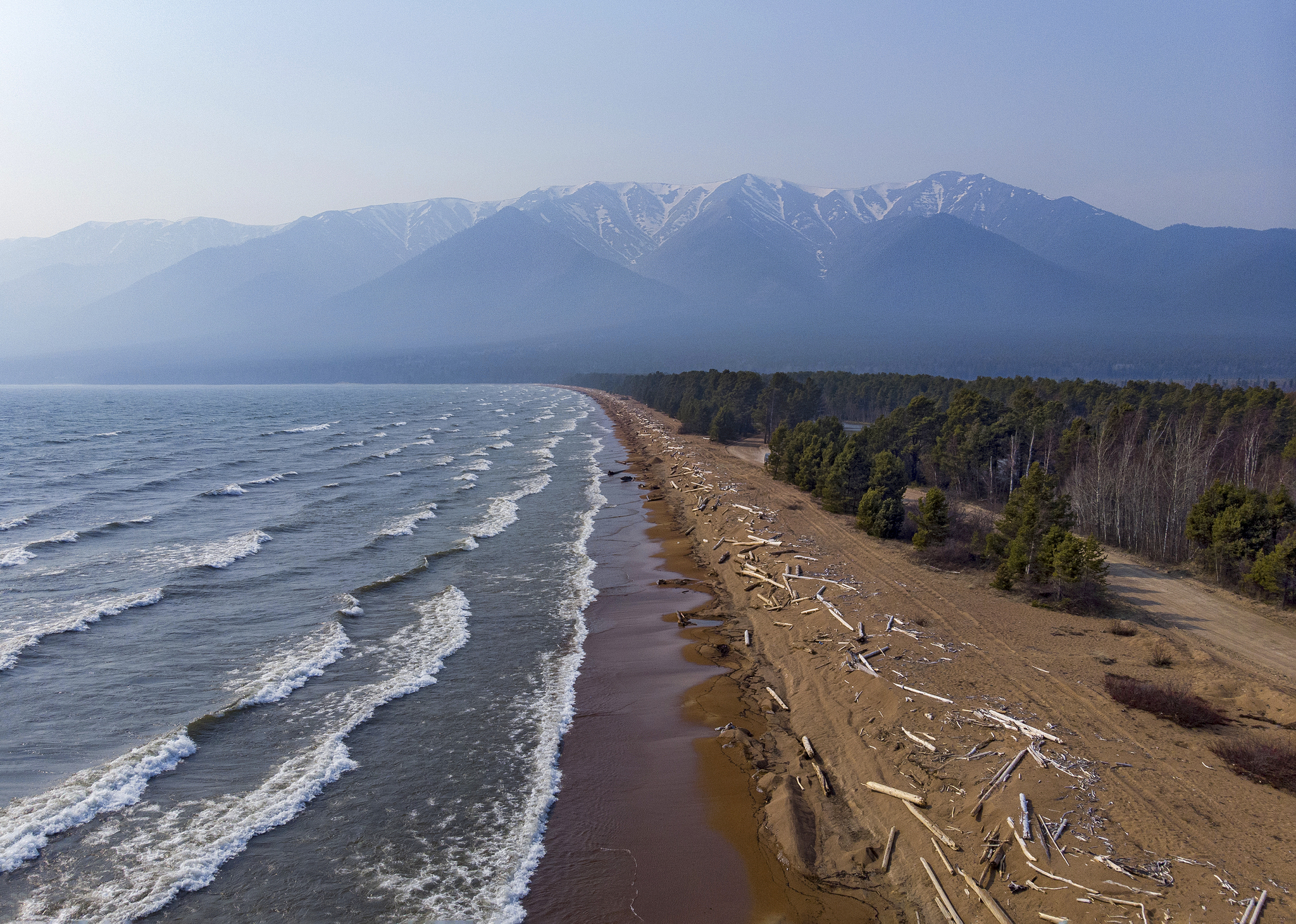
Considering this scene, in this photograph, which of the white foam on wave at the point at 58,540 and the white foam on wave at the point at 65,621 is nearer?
the white foam on wave at the point at 65,621

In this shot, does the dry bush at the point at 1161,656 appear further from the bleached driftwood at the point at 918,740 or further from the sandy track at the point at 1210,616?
the bleached driftwood at the point at 918,740

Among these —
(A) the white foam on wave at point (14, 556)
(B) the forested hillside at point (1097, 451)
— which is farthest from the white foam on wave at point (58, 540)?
(B) the forested hillside at point (1097, 451)

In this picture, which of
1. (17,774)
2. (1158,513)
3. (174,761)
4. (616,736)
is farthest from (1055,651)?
(17,774)

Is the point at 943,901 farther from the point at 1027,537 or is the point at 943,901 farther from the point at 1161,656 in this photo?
the point at 1027,537

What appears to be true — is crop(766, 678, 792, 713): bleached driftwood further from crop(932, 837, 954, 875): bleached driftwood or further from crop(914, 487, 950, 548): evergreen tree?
crop(914, 487, 950, 548): evergreen tree

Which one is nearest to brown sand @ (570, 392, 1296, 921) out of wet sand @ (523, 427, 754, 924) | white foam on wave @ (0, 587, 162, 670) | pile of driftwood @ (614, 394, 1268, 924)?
pile of driftwood @ (614, 394, 1268, 924)

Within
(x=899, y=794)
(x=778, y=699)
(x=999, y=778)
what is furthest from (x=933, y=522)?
(x=899, y=794)
